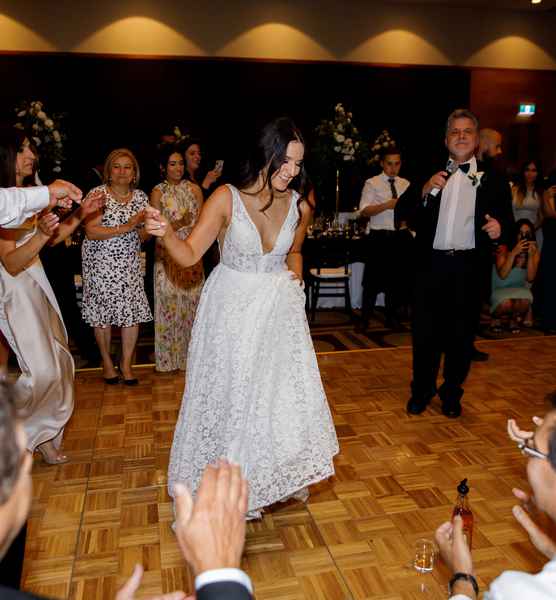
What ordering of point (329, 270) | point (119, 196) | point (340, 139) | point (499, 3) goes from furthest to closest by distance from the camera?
point (499, 3) < point (340, 139) < point (329, 270) < point (119, 196)

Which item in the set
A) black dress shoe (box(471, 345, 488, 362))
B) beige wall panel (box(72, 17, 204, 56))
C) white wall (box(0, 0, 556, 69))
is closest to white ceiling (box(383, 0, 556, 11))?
white wall (box(0, 0, 556, 69))

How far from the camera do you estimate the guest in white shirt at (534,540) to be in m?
1.00

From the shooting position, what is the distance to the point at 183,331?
4.98m

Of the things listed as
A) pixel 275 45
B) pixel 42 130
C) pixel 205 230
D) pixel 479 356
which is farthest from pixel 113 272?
pixel 275 45

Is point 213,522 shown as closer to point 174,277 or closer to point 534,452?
point 534,452

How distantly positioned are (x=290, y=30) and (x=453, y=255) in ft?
17.9

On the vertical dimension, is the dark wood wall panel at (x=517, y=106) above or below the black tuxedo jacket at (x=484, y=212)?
above

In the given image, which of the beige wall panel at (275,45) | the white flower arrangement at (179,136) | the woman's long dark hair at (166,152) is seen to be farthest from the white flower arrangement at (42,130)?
Result: the beige wall panel at (275,45)

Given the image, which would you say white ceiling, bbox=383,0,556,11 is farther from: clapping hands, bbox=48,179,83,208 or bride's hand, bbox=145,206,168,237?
bride's hand, bbox=145,206,168,237

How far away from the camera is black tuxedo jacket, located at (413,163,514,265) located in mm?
3906

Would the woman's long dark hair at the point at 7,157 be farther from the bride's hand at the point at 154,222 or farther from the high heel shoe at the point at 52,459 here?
the high heel shoe at the point at 52,459

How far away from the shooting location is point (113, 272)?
14.9ft

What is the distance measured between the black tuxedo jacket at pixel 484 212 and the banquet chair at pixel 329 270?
2.64 m

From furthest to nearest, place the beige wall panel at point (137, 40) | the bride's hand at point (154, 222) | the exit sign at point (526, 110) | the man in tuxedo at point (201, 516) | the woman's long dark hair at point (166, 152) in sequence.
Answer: the exit sign at point (526, 110), the beige wall panel at point (137, 40), the woman's long dark hair at point (166, 152), the bride's hand at point (154, 222), the man in tuxedo at point (201, 516)
